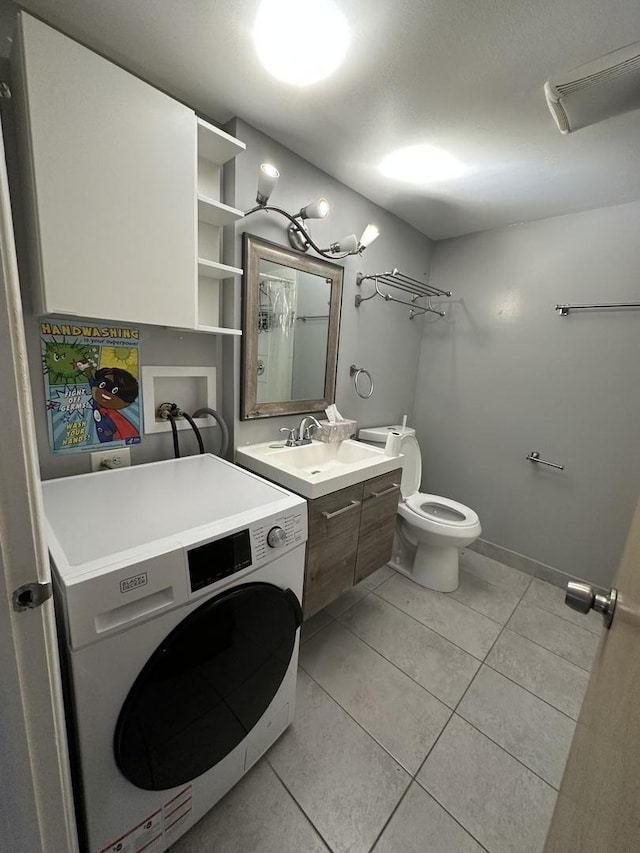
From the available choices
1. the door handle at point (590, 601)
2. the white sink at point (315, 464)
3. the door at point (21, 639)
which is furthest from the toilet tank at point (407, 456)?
the door at point (21, 639)

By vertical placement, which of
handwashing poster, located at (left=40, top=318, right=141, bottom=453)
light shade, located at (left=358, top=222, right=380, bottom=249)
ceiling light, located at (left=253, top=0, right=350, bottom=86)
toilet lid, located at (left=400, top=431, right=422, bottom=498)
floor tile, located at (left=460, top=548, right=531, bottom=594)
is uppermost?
ceiling light, located at (left=253, top=0, right=350, bottom=86)

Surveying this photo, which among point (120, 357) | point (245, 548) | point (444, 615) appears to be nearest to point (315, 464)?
point (245, 548)

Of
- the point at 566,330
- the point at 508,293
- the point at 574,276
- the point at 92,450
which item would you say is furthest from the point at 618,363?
the point at 92,450

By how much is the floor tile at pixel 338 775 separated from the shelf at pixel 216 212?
1986 millimetres

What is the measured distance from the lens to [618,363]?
6.17ft

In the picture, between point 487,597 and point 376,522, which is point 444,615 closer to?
point 487,597

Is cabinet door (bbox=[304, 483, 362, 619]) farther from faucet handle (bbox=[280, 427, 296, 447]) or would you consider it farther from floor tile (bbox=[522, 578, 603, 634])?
floor tile (bbox=[522, 578, 603, 634])

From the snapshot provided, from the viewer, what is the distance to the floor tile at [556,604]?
1881 millimetres

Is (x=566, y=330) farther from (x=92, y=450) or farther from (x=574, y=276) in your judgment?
(x=92, y=450)

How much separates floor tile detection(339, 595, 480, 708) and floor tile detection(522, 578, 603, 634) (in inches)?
29.0

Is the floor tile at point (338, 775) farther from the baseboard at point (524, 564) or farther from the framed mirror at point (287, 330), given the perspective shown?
the baseboard at point (524, 564)

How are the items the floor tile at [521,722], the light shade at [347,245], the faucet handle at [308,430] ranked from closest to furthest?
the floor tile at [521,722]
the light shade at [347,245]
the faucet handle at [308,430]

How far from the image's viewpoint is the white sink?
1.28 meters

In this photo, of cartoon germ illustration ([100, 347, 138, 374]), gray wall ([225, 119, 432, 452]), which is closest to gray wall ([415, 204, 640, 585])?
gray wall ([225, 119, 432, 452])
